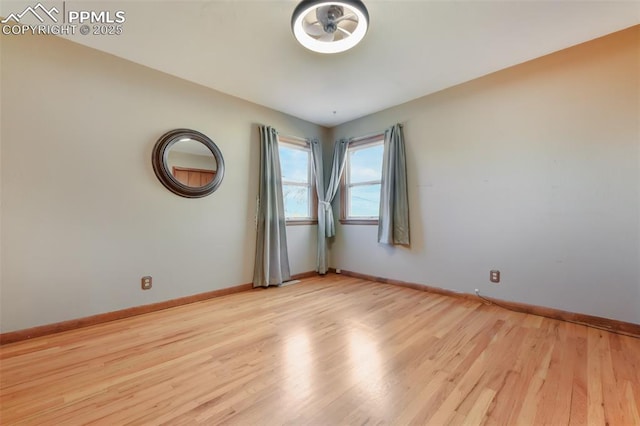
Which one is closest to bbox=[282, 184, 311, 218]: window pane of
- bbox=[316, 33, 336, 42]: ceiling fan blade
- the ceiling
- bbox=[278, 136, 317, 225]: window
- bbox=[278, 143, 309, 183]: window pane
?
bbox=[278, 136, 317, 225]: window

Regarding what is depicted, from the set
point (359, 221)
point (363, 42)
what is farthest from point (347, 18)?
point (359, 221)

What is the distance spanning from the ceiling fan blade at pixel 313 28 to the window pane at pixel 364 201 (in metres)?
2.20

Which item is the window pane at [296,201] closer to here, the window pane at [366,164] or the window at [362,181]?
the window at [362,181]

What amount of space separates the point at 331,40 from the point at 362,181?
7.21 feet

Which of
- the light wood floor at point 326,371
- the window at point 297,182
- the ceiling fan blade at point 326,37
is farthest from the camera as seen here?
the window at point 297,182

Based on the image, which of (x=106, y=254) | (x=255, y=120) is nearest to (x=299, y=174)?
(x=255, y=120)

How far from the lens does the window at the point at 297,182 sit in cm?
383

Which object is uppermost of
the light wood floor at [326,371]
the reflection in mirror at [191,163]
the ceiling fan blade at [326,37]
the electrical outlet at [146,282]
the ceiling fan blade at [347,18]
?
the ceiling fan blade at [347,18]

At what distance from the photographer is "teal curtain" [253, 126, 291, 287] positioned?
3328mm

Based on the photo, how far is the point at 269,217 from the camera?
337 centimetres

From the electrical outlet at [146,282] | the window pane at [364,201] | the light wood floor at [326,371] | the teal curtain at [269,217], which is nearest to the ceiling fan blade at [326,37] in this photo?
the teal curtain at [269,217]

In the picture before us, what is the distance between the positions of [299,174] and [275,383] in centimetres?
301

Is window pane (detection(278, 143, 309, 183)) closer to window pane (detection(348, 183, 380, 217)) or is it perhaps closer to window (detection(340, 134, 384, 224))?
window (detection(340, 134, 384, 224))

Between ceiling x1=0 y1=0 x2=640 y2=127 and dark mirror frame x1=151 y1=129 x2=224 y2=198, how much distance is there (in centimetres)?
63
